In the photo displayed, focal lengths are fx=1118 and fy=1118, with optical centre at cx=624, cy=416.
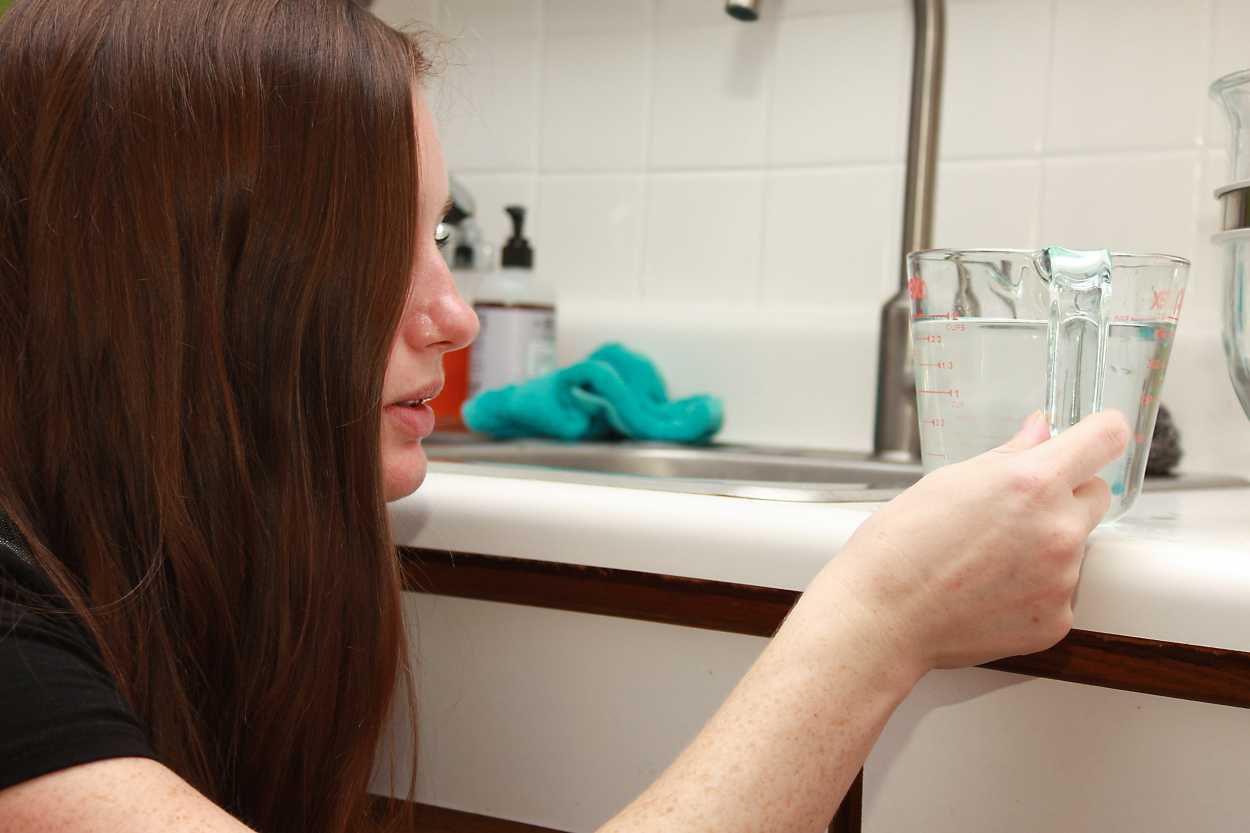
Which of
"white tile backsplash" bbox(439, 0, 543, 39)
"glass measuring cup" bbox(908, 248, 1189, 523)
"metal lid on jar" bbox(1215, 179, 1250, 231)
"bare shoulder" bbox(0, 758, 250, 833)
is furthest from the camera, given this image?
"white tile backsplash" bbox(439, 0, 543, 39)

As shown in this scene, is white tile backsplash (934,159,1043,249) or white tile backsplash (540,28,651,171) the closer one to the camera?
white tile backsplash (934,159,1043,249)

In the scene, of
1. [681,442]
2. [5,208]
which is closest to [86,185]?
[5,208]

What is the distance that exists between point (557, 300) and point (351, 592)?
703 millimetres

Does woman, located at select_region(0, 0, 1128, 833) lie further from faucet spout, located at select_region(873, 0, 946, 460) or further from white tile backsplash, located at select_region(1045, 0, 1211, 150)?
white tile backsplash, located at select_region(1045, 0, 1211, 150)

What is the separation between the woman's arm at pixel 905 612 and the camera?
431mm

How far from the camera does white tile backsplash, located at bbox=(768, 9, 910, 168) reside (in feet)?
3.51

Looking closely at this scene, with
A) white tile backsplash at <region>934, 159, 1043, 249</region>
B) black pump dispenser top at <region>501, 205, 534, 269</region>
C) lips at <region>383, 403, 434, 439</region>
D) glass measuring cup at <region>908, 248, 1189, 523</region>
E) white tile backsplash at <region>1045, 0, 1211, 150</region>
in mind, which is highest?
white tile backsplash at <region>1045, 0, 1211, 150</region>

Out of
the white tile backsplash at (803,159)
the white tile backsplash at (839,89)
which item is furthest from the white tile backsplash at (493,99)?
the white tile backsplash at (839,89)

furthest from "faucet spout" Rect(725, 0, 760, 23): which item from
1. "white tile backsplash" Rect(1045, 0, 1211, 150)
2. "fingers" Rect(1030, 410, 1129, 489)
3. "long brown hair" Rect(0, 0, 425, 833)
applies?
"fingers" Rect(1030, 410, 1129, 489)

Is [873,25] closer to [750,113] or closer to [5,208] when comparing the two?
[750,113]

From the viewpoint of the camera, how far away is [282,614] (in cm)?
54

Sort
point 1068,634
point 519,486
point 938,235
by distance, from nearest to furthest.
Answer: point 1068,634 → point 519,486 → point 938,235

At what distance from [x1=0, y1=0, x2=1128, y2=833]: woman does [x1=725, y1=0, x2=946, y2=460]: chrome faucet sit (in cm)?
50

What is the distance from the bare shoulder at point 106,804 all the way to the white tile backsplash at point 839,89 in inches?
34.9
